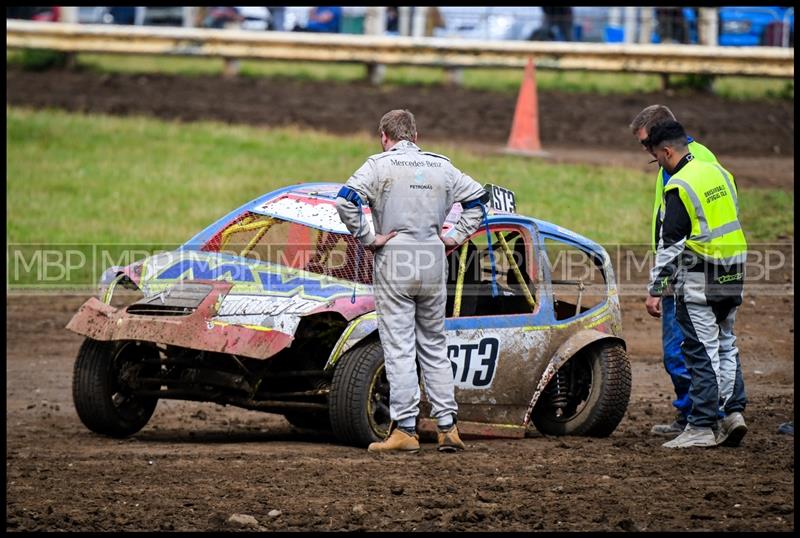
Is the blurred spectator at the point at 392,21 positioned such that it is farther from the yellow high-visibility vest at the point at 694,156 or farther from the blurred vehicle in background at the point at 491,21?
the yellow high-visibility vest at the point at 694,156

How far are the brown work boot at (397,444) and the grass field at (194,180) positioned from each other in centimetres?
735

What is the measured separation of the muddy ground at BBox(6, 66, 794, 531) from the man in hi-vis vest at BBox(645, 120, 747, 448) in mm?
243

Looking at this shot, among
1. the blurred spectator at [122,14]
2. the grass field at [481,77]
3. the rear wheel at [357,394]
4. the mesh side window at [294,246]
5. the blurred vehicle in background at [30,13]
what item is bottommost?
the rear wheel at [357,394]

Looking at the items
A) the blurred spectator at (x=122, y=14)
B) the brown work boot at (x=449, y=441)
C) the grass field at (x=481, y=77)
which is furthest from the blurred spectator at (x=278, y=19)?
the brown work boot at (x=449, y=441)

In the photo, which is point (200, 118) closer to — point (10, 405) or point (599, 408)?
point (10, 405)

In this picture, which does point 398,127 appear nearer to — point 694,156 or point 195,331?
point 195,331

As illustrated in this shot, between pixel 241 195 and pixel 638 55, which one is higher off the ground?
Result: pixel 638 55

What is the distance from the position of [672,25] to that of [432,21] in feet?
14.3

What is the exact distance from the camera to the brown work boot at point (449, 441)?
25.8ft

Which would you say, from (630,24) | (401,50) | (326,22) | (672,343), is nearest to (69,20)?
(326,22)

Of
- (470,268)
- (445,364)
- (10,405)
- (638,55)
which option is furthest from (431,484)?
(638,55)

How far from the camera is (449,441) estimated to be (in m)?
7.86

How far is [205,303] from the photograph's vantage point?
814 cm

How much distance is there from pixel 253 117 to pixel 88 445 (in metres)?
13.1
